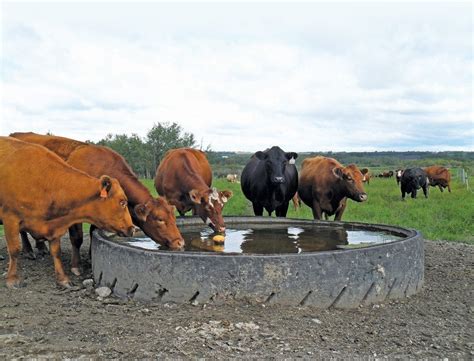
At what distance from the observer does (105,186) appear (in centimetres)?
585

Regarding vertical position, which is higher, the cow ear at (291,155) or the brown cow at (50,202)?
the cow ear at (291,155)

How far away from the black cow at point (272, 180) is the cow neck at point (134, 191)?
135 inches

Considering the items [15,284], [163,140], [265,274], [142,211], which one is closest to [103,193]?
[142,211]

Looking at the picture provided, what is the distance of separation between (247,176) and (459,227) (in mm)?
5541

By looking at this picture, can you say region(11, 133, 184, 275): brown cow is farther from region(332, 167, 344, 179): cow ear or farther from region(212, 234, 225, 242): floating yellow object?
region(332, 167, 344, 179): cow ear

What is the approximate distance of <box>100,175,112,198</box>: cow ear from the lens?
581 centimetres

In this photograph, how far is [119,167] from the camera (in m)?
6.93

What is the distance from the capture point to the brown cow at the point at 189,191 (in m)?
7.41

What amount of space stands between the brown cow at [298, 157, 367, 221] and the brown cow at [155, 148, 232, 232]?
278cm

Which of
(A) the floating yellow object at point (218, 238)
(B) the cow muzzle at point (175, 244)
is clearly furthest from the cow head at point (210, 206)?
(B) the cow muzzle at point (175, 244)

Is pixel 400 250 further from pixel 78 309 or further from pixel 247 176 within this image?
pixel 247 176

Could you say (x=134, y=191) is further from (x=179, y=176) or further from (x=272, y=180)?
(x=272, y=180)

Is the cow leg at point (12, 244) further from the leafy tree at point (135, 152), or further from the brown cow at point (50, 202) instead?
the leafy tree at point (135, 152)

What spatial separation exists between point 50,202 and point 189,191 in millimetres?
2640
